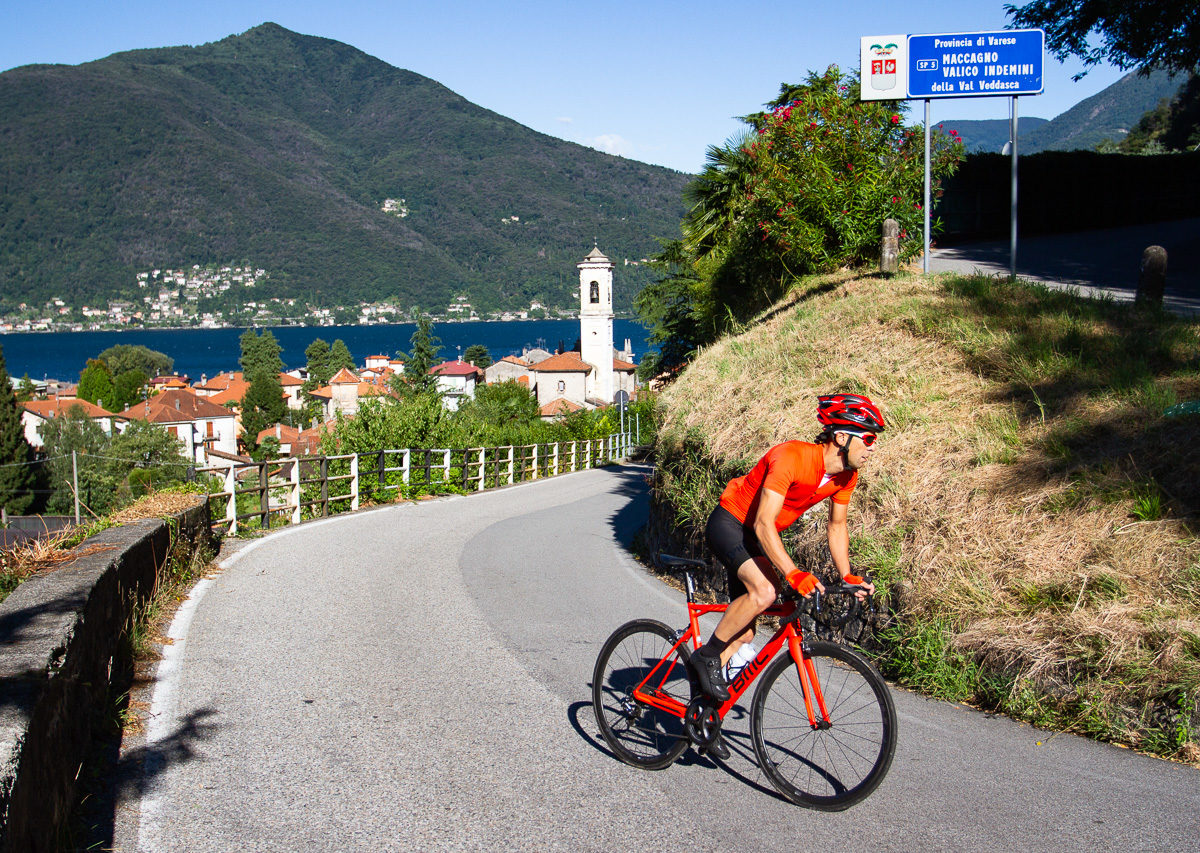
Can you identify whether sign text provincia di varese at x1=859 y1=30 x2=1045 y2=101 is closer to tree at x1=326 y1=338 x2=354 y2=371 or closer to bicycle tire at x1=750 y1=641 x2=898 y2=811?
bicycle tire at x1=750 y1=641 x2=898 y2=811

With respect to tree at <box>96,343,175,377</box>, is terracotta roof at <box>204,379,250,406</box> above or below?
below

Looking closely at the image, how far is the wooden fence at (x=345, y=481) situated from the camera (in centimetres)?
1396

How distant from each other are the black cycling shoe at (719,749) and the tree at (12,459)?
71505 millimetres

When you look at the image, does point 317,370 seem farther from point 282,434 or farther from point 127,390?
point 282,434

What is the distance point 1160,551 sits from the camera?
18.9 feet

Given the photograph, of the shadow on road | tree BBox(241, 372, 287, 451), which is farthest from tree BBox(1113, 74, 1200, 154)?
tree BBox(241, 372, 287, 451)

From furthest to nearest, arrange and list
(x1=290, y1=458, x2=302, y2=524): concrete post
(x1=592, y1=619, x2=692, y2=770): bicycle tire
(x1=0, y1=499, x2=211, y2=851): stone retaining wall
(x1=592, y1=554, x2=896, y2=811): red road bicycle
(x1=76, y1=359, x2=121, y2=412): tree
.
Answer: (x1=76, y1=359, x2=121, y2=412): tree < (x1=290, y1=458, x2=302, y2=524): concrete post < (x1=592, y1=619, x2=692, y2=770): bicycle tire < (x1=592, y1=554, x2=896, y2=811): red road bicycle < (x1=0, y1=499, x2=211, y2=851): stone retaining wall

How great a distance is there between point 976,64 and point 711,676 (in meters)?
12.0

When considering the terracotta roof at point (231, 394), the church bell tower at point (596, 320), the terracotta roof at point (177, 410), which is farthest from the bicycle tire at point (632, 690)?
the terracotta roof at point (231, 394)

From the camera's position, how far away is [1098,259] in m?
19.5

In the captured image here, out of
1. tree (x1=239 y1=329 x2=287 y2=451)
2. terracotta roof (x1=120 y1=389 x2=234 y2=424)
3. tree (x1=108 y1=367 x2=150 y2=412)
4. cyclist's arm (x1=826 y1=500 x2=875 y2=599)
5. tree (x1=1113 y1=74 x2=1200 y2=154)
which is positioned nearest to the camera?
cyclist's arm (x1=826 y1=500 x2=875 y2=599)

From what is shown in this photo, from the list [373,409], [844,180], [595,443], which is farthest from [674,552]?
[595,443]

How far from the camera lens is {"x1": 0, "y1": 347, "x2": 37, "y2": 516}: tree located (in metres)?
63.8

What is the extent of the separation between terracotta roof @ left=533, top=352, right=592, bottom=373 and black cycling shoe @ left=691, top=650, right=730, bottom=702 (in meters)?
95.5
